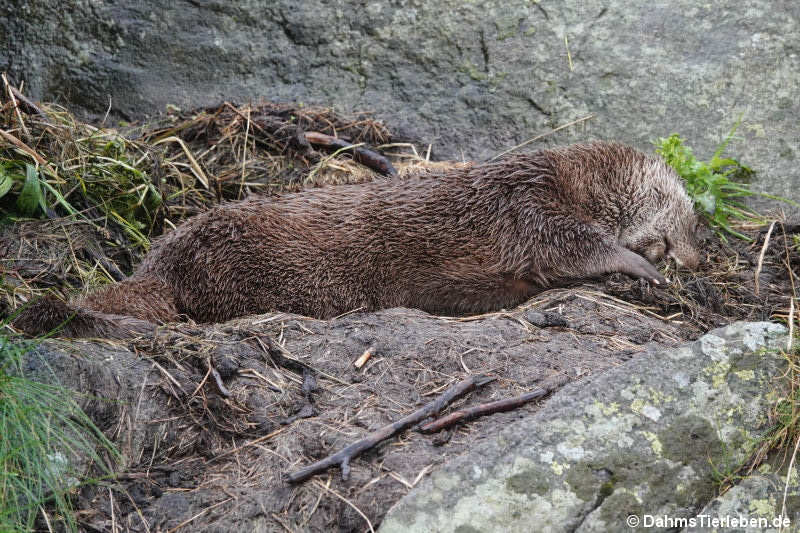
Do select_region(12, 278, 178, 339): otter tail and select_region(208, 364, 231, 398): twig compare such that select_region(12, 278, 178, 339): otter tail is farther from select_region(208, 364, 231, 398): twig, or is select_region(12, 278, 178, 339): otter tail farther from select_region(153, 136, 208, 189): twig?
select_region(153, 136, 208, 189): twig

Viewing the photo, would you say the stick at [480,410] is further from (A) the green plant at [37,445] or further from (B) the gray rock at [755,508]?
(A) the green plant at [37,445]

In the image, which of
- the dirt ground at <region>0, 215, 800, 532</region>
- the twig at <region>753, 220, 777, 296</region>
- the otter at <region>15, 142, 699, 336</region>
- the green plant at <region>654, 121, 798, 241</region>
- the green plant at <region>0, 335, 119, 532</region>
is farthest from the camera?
the green plant at <region>654, 121, 798, 241</region>

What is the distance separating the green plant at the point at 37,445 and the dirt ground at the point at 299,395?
75mm

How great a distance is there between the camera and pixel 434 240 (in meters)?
4.03

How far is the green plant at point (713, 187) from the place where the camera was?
469cm

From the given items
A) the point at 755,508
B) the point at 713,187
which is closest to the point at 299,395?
the point at 755,508

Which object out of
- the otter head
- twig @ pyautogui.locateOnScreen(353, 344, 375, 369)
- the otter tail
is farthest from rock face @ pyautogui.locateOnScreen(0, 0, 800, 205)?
twig @ pyautogui.locateOnScreen(353, 344, 375, 369)

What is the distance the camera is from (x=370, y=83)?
562 centimetres

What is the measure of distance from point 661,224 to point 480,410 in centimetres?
215

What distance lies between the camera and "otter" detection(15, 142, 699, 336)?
12.2ft

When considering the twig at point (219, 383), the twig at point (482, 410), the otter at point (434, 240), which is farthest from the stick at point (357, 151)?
the twig at point (482, 410)

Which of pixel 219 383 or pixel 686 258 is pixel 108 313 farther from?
pixel 686 258

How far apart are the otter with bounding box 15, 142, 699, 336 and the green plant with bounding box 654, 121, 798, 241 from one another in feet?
1.20

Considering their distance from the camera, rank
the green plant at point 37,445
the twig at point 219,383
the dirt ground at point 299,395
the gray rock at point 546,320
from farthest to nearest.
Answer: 1. the gray rock at point 546,320
2. the twig at point 219,383
3. the dirt ground at point 299,395
4. the green plant at point 37,445
